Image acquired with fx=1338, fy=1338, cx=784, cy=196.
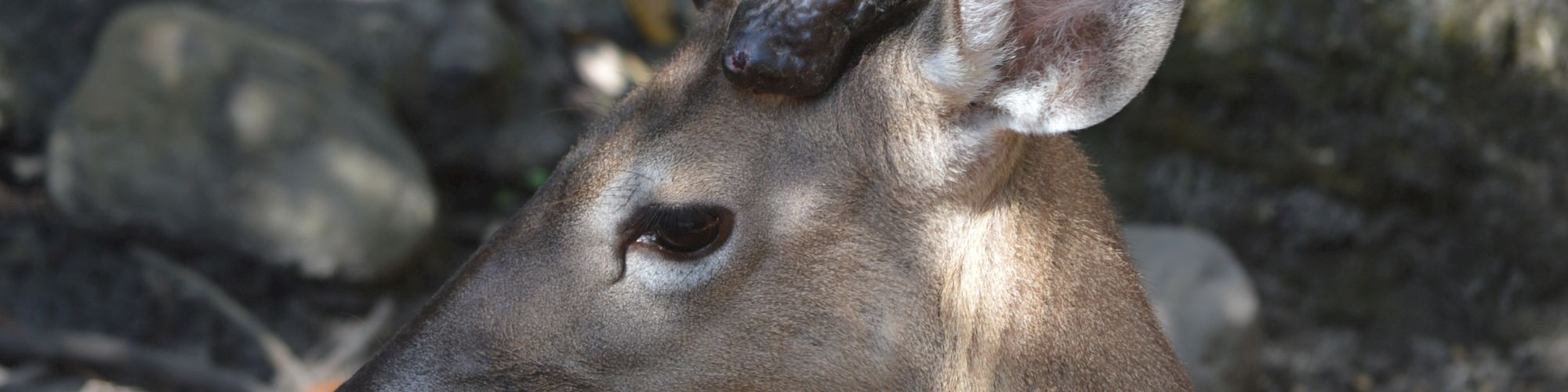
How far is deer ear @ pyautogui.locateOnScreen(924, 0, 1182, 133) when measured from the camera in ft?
7.29

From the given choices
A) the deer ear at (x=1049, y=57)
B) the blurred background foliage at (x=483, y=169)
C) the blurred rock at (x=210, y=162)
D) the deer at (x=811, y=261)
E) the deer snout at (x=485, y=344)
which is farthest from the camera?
the blurred rock at (x=210, y=162)

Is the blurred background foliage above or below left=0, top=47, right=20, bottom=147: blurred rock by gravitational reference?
below

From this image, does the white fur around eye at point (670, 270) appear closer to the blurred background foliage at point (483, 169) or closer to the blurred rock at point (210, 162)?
the blurred background foliage at point (483, 169)

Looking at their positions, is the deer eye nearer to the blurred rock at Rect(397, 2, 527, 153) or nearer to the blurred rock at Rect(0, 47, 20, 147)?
the blurred rock at Rect(397, 2, 527, 153)

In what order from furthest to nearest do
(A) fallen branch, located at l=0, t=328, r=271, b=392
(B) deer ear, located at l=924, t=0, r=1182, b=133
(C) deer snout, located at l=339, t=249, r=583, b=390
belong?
(A) fallen branch, located at l=0, t=328, r=271, b=392, (C) deer snout, located at l=339, t=249, r=583, b=390, (B) deer ear, located at l=924, t=0, r=1182, b=133

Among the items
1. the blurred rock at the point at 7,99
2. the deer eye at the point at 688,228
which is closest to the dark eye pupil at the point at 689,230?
the deer eye at the point at 688,228

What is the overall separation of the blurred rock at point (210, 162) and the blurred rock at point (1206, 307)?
3.66 metres

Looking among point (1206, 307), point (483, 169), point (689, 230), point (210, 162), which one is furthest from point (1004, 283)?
point (483, 169)

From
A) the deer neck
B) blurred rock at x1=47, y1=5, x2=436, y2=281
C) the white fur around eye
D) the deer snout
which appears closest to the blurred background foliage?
blurred rock at x1=47, y1=5, x2=436, y2=281

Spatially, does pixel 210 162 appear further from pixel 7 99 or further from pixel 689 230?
pixel 689 230

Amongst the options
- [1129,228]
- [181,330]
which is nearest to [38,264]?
[181,330]

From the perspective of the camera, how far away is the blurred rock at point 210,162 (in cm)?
636

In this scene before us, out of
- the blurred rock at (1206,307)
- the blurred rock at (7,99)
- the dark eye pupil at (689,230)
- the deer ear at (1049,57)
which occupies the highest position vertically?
the blurred rock at (7,99)

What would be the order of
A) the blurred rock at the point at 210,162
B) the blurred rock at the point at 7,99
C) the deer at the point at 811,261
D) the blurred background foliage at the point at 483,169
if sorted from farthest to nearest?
the blurred rock at the point at 7,99 → the blurred rock at the point at 210,162 → the blurred background foliage at the point at 483,169 → the deer at the point at 811,261
